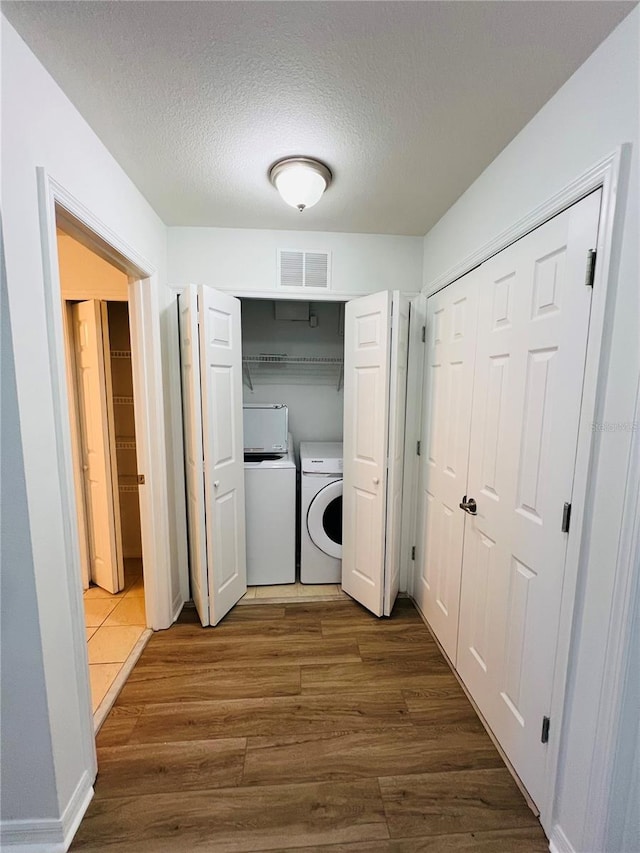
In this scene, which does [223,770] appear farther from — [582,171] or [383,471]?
[582,171]

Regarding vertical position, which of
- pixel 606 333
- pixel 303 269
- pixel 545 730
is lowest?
pixel 545 730

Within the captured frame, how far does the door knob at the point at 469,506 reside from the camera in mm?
1545

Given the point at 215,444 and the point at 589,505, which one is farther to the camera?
the point at 215,444

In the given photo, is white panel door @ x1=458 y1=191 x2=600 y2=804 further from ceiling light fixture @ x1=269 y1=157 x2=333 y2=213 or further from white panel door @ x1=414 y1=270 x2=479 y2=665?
ceiling light fixture @ x1=269 y1=157 x2=333 y2=213

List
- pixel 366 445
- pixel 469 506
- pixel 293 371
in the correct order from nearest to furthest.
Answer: pixel 469 506 < pixel 366 445 < pixel 293 371

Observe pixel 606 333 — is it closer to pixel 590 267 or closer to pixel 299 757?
pixel 590 267

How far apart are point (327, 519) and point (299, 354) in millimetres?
1416

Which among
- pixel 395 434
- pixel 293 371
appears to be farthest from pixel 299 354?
pixel 395 434

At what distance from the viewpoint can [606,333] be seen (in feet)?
3.00

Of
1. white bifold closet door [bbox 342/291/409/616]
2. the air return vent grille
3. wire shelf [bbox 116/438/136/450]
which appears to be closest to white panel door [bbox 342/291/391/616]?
white bifold closet door [bbox 342/291/409/616]

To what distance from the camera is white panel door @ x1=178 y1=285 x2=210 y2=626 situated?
6.04 feet

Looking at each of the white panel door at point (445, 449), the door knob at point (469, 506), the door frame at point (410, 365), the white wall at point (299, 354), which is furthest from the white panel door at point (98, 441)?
the door knob at point (469, 506)

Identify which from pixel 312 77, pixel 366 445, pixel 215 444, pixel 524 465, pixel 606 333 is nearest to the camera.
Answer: pixel 606 333

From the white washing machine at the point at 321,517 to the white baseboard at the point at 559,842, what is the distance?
157 cm
